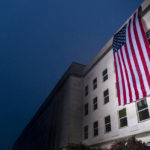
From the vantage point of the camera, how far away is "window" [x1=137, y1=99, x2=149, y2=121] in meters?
15.2

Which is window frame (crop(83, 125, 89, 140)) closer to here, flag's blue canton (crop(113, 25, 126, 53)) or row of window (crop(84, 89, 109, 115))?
row of window (crop(84, 89, 109, 115))

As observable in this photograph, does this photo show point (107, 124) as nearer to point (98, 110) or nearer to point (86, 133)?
point (98, 110)

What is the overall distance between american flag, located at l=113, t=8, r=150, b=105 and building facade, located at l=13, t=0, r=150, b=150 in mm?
4713

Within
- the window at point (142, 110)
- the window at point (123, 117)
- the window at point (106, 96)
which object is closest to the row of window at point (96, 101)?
the window at point (106, 96)

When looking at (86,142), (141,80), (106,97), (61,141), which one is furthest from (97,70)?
(141,80)

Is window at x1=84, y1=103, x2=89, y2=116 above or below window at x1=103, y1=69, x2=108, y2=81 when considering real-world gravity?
below

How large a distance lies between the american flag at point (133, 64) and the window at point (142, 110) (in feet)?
15.3

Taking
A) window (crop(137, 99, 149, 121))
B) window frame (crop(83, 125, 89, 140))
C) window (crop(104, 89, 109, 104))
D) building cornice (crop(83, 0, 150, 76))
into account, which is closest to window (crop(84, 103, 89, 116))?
window frame (crop(83, 125, 89, 140))

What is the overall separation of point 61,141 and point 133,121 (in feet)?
51.0

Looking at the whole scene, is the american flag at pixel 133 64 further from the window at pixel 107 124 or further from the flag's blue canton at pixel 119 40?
the window at pixel 107 124

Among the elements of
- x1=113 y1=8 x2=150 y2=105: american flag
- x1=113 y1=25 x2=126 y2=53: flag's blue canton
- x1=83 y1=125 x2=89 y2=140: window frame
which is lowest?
x1=83 y1=125 x2=89 y2=140: window frame

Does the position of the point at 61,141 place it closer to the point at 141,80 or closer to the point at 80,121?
the point at 80,121

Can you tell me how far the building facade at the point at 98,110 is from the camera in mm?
16359

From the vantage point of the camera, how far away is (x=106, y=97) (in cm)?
2272
